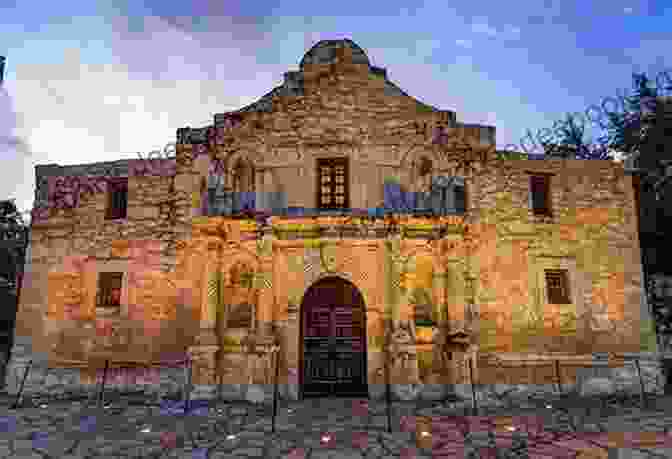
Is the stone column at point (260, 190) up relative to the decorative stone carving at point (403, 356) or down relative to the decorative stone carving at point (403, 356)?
up

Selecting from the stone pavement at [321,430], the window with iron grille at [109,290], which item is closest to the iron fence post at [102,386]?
the stone pavement at [321,430]

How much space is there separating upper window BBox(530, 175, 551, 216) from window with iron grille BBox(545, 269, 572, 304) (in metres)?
1.38

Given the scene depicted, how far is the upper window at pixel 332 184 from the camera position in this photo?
10297 mm

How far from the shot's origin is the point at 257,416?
26.2ft

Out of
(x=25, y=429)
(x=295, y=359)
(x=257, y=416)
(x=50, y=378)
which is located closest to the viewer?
(x=25, y=429)

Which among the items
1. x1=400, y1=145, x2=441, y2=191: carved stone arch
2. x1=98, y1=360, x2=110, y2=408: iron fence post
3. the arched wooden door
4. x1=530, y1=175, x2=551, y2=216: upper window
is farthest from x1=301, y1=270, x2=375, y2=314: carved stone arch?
x1=530, y1=175, x2=551, y2=216: upper window

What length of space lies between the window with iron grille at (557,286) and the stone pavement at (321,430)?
217 centimetres

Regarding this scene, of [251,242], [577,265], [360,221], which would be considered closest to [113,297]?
[251,242]

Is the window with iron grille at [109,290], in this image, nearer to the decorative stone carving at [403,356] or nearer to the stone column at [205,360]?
the stone column at [205,360]

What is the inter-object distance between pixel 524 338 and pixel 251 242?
6.14 m

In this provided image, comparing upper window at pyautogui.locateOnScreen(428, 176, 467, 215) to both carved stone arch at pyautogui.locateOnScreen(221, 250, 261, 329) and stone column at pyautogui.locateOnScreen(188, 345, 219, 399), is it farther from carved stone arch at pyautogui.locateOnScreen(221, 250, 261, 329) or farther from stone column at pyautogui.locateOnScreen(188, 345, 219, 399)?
stone column at pyautogui.locateOnScreen(188, 345, 219, 399)

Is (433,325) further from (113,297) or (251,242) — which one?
(113,297)

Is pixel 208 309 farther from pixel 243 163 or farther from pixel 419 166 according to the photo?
pixel 419 166

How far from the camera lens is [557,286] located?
1036cm
